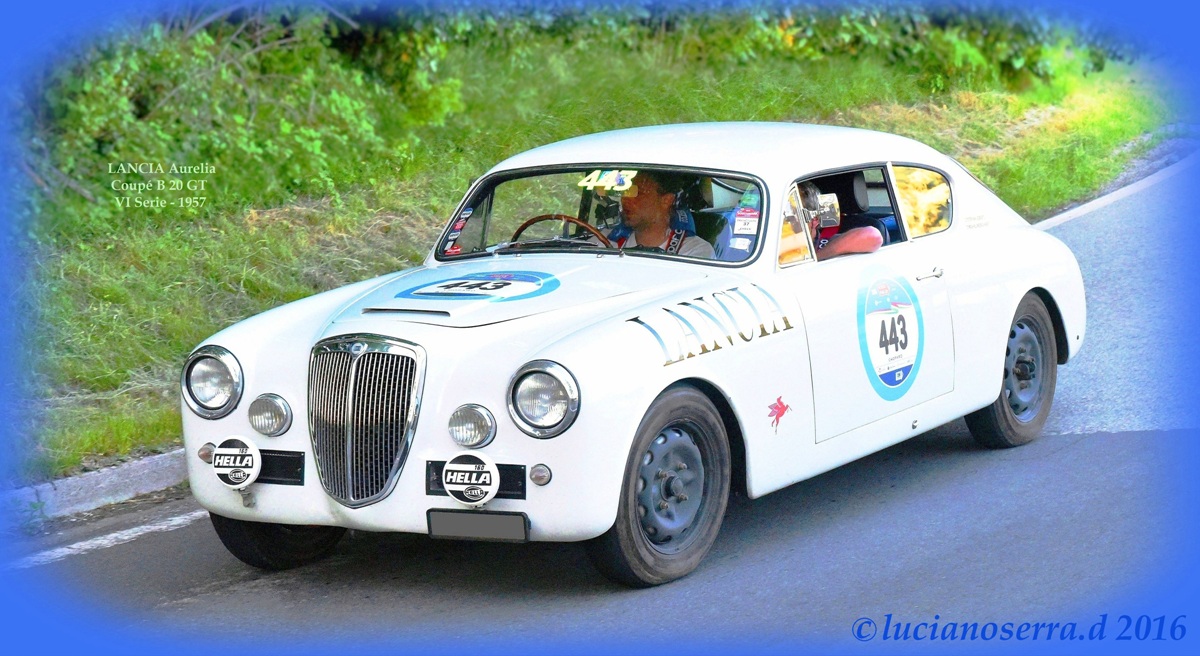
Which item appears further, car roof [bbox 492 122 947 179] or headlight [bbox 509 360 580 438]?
car roof [bbox 492 122 947 179]

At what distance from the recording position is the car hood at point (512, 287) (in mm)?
5703

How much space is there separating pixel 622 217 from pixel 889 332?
1.30 metres

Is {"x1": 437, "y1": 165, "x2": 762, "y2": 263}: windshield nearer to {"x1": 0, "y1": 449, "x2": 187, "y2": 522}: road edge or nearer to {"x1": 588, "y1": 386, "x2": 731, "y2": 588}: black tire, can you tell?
{"x1": 588, "y1": 386, "x2": 731, "y2": 588}: black tire

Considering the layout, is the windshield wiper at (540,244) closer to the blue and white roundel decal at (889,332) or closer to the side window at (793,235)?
the side window at (793,235)

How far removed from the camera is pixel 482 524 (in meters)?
5.26

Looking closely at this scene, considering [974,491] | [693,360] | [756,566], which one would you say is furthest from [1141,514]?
[693,360]

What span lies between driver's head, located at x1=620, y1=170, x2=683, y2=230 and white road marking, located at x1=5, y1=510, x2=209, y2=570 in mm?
2393

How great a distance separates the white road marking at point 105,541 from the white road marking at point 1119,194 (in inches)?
295

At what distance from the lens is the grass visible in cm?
866

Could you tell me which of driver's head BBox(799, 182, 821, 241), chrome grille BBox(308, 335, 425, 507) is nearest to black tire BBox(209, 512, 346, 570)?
chrome grille BBox(308, 335, 425, 507)

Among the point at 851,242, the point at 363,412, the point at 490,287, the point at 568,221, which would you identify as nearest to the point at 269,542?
the point at 363,412

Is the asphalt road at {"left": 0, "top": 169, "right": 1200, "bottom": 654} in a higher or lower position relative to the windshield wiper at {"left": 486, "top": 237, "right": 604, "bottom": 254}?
→ lower

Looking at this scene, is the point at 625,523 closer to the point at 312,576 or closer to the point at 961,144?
the point at 312,576

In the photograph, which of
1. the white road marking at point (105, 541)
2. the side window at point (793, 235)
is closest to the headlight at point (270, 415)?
the white road marking at point (105, 541)
